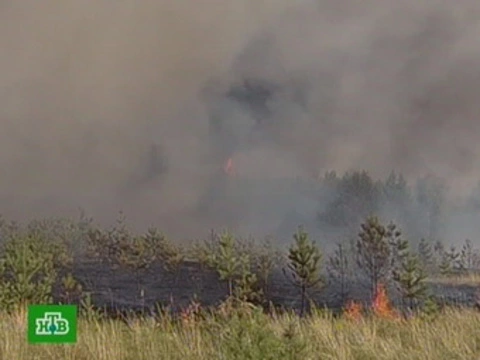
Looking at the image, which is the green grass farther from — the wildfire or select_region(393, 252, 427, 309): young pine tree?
select_region(393, 252, 427, 309): young pine tree

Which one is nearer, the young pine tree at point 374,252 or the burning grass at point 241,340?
the burning grass at point 241,340

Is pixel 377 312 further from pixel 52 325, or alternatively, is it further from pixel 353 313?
pixel 52 325

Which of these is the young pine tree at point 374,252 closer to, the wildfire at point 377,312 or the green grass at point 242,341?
the wildfire at point 377,312

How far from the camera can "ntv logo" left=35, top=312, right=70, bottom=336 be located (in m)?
4.33

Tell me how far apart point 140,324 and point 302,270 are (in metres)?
13.3

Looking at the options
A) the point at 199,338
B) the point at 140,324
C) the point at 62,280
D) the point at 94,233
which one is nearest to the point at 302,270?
the point at 62,280

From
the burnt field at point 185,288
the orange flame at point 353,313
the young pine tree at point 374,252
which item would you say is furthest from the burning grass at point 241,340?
the young pine tree at point 374,252

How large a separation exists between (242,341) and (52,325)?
4.93 ft

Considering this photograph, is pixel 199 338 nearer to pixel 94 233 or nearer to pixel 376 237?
pixel 376 237

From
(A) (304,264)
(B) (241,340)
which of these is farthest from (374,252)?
(B) (241,340)

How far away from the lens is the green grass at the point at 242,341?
473 cm

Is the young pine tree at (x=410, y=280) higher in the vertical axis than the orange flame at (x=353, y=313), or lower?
higher

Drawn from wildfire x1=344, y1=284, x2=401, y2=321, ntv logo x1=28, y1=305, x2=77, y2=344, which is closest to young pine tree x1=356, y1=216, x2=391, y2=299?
wildfire x1=344, y1=284, x2=401, y2=321

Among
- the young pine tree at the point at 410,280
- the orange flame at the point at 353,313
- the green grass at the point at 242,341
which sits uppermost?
the young pine tree at the point at 410,280
